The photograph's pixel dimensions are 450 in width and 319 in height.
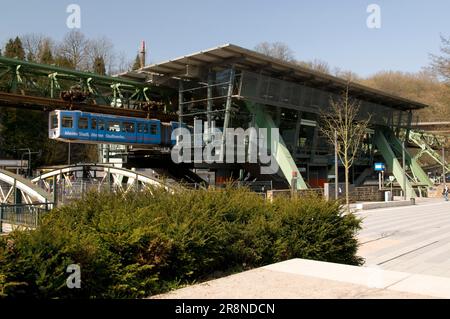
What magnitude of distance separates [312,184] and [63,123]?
93.5 feet

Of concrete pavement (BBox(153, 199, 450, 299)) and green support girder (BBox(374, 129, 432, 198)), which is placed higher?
green support girder (BBox(374, 129, 432, 198))

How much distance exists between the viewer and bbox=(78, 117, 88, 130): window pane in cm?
3475

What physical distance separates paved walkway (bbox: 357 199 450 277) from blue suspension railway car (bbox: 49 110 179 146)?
901 inches

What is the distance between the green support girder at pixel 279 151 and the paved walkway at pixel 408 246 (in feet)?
59.3

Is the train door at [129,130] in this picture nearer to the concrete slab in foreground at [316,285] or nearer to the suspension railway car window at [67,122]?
the suspension railway car window at [67,122]

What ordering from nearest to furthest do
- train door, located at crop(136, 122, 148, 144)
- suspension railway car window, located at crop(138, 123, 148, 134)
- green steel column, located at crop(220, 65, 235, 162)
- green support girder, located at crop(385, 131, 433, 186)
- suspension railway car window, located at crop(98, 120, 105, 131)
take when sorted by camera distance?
suspension railway car window, located at crop(98, 120, 105, 131) → green steel column, located at crop(220, 65, 235, 162) → train door, located at crop(136, 122, 148, 144) → suspension railway car window, located at crop(138, 123, 148, 134) → green support girder, located at crop(385, 131, 433, 186)

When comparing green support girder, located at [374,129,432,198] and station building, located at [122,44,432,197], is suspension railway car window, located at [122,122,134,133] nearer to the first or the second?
station building, located at [122,44,432,197]

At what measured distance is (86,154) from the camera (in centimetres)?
7388

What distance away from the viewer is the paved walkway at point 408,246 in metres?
11.8

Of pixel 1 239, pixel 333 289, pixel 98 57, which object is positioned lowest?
pixel 333 289

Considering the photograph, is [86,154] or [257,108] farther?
[86,154]

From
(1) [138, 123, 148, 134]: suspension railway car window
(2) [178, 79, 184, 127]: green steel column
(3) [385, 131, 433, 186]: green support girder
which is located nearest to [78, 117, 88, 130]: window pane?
(1) [138, 123, 148, 134]: suspension railway car window

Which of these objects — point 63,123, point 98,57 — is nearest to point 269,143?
point 63,123

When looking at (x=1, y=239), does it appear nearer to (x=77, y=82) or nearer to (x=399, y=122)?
(x=77, y=82)
